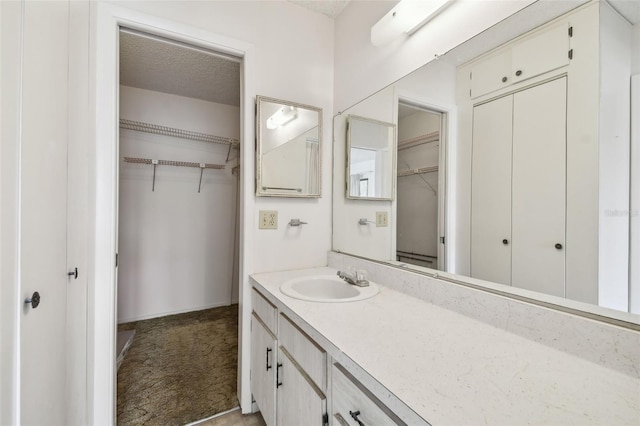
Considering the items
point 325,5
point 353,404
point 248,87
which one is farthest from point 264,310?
point 325,5

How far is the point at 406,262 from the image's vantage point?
1.29m

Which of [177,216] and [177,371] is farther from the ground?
[177,216]

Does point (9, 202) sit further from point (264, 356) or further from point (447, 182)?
point (447, 182)

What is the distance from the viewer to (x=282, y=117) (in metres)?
1.61

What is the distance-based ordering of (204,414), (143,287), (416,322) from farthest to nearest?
(143,287), (204,414), (416,322)

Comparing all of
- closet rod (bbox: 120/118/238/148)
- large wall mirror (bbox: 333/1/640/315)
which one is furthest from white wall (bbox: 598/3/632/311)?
closet rod (bbox: 120/118/238/148)

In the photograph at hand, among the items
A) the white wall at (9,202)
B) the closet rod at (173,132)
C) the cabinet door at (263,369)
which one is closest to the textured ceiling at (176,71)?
the closet rod at (173,132)

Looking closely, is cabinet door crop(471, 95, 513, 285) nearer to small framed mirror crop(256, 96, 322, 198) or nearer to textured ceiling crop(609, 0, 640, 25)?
textured ceiling crop(609, 0, 640, 25)

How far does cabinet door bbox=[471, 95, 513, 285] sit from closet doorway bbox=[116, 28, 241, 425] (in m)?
1.76

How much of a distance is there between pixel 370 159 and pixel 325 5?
1032 millimetres

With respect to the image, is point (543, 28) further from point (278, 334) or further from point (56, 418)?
point (56, 418)

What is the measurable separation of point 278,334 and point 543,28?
1.43 m

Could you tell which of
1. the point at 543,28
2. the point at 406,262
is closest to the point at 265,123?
the point at 406,262

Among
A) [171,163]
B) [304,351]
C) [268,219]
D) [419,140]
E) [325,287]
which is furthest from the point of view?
[171,163]
